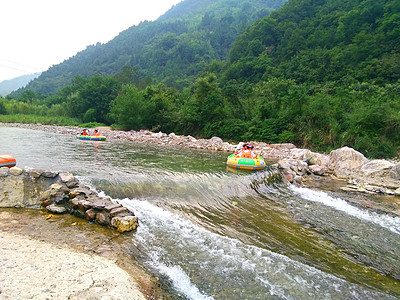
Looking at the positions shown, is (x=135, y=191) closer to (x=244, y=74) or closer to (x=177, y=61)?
(x=244, y=74)

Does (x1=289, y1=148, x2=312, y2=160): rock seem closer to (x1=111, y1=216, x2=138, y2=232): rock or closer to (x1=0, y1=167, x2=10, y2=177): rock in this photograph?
(x1=111, y1=216, x2=138, y2=232): rock

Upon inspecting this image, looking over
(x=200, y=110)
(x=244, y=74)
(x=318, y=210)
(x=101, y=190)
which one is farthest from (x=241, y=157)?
(x=244, y=74)

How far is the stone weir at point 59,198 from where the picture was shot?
19.6ft

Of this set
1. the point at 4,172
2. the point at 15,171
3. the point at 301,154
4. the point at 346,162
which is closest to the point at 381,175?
the point at 346,162

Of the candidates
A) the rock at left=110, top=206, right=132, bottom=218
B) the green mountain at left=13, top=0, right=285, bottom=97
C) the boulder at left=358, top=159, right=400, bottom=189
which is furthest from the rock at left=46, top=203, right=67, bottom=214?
the green mountain at left=13, top=0, right=285, bottom=97

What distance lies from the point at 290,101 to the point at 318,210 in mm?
17361

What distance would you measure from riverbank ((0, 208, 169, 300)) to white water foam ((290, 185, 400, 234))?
6933mm

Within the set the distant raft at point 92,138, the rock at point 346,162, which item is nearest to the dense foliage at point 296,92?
the rock at point 346,162

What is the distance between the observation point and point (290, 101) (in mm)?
23172

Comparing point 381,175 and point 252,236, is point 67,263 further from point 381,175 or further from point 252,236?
point 381,175

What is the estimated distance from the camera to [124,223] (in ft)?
18.7

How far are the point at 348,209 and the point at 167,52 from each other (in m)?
113

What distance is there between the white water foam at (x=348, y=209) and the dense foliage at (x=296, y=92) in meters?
10.3

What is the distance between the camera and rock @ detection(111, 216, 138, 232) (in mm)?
5664
